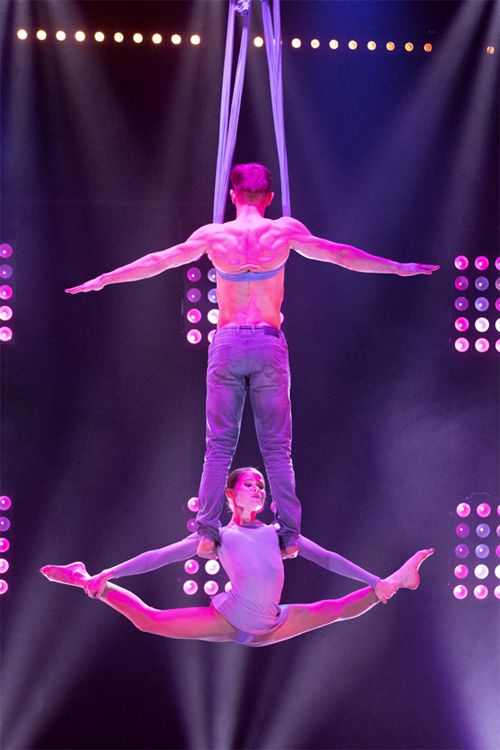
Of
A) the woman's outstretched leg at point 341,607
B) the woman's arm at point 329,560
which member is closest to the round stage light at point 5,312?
the woman's arm at point 329,560

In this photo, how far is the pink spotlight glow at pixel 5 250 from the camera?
578cm

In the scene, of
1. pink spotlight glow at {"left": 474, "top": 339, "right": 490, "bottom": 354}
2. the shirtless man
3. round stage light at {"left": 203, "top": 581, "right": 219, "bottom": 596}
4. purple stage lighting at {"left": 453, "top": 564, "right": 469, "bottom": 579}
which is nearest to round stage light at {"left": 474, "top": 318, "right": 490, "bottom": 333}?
pink spotlight glow at {"left": 474, "top": 339, "right": 490, "bottom": 354}

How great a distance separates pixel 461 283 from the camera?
237 inches

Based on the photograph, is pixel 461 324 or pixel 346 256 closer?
pixel 346 256

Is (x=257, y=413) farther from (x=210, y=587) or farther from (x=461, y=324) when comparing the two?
(x=461, y=324)

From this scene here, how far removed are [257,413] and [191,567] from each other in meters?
1.73


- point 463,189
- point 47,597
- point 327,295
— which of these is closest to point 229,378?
point 327,295

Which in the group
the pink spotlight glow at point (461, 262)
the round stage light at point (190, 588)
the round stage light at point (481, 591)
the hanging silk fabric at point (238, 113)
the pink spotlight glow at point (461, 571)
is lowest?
the round stage light at point (190, 588)

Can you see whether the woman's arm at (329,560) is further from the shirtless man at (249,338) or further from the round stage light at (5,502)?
the round stage light at (5,502)

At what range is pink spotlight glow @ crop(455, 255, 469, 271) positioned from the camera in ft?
19.8

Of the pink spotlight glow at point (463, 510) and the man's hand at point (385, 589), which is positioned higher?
the pink spotlight glow at point (463, 510)

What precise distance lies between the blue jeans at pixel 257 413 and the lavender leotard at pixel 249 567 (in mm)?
172

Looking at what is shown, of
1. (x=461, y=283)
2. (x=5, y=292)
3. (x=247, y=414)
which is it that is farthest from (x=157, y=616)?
(x=461, y=283)

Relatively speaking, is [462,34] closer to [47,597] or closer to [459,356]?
[459,356]
